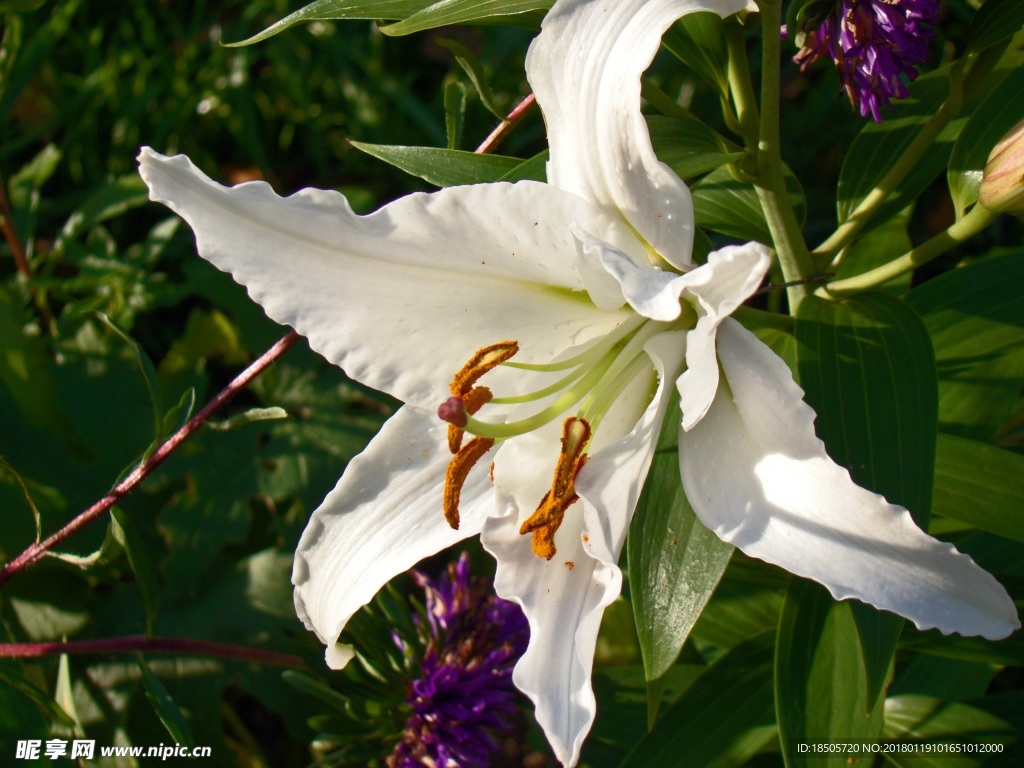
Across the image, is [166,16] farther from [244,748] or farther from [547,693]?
[547,693]

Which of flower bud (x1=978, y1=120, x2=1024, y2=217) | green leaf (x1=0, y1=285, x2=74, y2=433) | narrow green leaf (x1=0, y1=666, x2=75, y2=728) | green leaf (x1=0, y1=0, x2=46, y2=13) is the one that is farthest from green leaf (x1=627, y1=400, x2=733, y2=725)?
green leaf (x1=0, y1=285, x2=74, y2=433)

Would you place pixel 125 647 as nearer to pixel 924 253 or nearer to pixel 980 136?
pixel 924 253

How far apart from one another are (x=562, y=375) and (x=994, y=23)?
48cm

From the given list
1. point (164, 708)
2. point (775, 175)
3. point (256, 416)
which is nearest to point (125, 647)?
point (164, 708)

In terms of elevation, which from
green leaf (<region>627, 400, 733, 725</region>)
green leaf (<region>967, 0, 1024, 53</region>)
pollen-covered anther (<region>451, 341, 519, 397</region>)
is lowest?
green leaf (<region>627, 400, 733, 725</region>)

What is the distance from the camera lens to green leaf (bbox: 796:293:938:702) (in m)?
0.80

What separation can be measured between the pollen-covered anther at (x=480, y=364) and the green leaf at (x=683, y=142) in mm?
219

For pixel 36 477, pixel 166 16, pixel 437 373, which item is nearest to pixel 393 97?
pixel 166 16

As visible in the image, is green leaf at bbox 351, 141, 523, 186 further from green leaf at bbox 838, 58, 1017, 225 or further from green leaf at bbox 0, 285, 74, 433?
green leaf at bbox 0, 285, 74, 433

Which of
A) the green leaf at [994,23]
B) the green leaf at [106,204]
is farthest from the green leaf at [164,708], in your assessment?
the green leaf at [994,23]

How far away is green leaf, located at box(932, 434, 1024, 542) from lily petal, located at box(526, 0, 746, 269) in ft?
1.48

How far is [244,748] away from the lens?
1526mm

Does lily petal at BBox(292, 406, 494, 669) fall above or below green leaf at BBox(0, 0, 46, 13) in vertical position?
below

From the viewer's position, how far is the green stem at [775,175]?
2.65 feet
